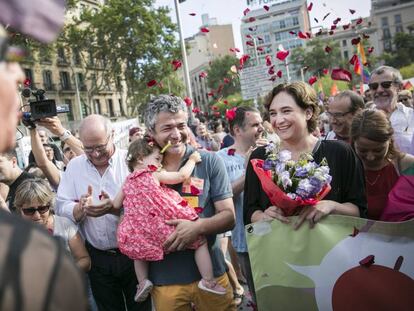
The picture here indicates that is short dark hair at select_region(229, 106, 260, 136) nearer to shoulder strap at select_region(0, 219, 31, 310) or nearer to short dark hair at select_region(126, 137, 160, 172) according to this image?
short dark hair at select_region(126, 137, 160, 172)

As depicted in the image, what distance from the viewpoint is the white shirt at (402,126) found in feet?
13.0

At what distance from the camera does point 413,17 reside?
10056 centimetres

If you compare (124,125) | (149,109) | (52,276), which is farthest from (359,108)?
(124,125)

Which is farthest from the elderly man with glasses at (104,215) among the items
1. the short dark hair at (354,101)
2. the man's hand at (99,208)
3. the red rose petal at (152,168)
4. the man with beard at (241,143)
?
the short dark hair at (354,101)

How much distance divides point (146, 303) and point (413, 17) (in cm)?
11339

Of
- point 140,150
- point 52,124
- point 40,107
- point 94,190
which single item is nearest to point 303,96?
point 140,150

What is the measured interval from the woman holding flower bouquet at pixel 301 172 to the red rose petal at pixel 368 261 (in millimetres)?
285

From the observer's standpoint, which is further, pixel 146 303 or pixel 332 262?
pixel 146 303

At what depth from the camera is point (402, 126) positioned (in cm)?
434

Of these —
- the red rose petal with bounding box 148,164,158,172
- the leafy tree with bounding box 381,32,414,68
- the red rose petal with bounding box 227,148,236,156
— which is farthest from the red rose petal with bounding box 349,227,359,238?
the leafy tree with bounding box 381,32,414,68

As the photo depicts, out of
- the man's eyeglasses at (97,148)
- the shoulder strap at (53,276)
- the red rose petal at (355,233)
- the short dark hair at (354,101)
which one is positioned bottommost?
the red rose petal at (355,233)

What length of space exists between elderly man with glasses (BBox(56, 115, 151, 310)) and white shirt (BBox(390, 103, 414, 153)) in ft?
8.20

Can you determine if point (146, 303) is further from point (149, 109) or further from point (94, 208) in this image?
point (149, 109)

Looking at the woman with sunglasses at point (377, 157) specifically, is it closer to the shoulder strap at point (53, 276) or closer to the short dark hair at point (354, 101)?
the short dark hair at point (354, 101)
